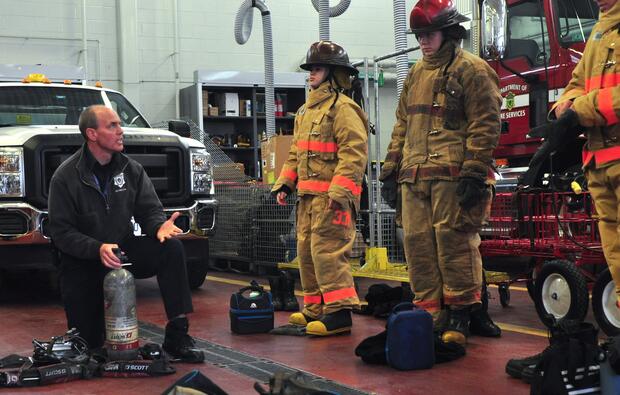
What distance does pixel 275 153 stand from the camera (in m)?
8.46

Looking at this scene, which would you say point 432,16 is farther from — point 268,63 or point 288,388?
point 268,63

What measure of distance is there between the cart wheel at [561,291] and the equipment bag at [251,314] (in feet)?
5.96

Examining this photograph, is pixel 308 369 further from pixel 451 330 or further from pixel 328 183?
pixel 328 183

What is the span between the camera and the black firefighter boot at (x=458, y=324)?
5035mm

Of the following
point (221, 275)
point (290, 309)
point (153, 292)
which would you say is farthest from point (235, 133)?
point (290, 309)

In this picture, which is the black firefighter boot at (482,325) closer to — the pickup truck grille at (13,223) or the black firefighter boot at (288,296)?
the black firefighter boot at (288,296)

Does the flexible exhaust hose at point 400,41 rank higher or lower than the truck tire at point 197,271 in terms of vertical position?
higher

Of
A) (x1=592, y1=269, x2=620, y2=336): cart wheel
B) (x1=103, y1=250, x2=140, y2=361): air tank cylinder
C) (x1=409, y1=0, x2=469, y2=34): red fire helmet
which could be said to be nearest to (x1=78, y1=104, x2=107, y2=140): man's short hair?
(x1=103, y1=250, x2=140, y2=361): air tank cylinder

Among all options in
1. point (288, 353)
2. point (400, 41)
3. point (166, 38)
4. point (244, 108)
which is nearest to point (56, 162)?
point (288, 353)

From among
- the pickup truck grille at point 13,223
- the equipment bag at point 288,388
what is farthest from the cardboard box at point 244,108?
the equipment bag at point 288,388

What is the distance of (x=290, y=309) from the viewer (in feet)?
22.3

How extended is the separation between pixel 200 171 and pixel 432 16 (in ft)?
10.4

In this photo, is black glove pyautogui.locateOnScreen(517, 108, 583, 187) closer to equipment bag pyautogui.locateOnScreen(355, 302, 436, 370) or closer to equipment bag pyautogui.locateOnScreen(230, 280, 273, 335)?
equipment bag pyautogui.locateOnScreen(355, 302, 436, 370)

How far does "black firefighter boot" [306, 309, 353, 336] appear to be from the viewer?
5.55 metres
